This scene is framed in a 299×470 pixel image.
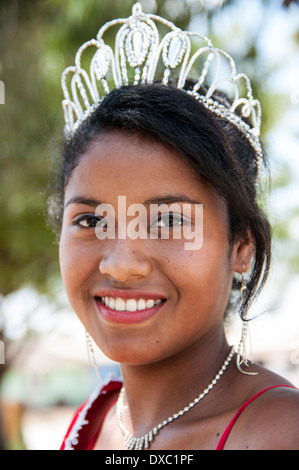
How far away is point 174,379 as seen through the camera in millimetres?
1969

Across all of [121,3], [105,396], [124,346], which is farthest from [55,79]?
[124,346]

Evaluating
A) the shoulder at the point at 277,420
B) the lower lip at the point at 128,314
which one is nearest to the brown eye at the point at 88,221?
the lower lip at the point at 128,314

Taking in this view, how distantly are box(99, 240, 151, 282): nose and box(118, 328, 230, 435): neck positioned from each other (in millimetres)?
387

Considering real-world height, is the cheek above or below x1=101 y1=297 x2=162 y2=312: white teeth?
above

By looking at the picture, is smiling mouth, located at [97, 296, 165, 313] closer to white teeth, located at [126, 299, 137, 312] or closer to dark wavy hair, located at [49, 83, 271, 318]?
white teeth, located at [126, 299, 137, 312]

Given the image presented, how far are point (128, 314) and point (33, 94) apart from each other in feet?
12.7

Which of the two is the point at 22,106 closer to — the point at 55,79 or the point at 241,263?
the point at 55,79

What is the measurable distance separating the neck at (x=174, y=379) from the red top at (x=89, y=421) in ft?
1.05

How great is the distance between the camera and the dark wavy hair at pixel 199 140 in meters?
1.83

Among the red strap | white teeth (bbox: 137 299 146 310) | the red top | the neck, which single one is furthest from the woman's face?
the red top

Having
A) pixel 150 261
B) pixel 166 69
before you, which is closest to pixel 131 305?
pixel 150 261

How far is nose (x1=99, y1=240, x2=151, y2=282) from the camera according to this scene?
1.72 meters

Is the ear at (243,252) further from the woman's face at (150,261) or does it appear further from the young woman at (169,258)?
the woman's face at (150,261)

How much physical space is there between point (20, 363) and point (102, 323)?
652 cm
